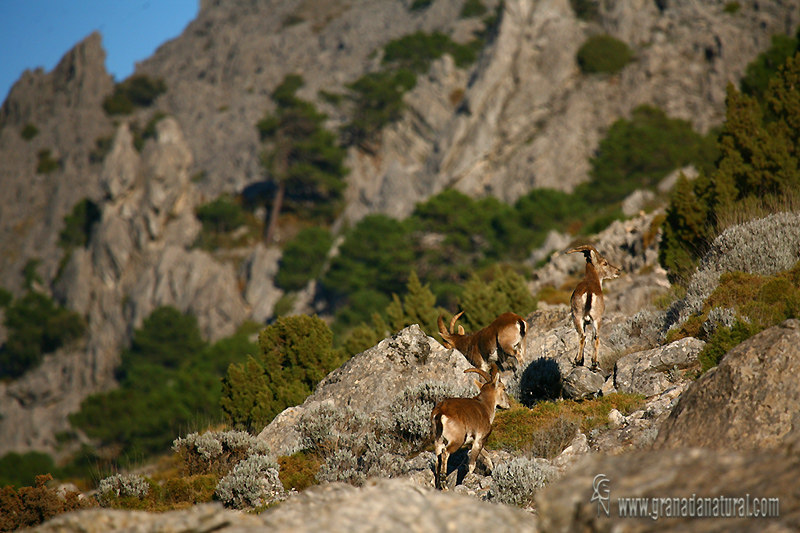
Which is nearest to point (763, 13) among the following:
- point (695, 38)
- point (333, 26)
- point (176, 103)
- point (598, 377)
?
point (695, 38)

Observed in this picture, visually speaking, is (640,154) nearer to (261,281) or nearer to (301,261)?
(301,261)

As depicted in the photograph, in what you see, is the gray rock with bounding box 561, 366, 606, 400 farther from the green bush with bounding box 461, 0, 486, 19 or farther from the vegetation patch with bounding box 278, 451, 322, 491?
the green bush with bounding box 461, 0, 486, 19

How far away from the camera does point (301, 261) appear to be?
229ft

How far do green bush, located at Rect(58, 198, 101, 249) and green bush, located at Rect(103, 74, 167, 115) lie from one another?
110 feet

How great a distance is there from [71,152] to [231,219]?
37.1m

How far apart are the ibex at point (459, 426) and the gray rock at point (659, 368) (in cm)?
329

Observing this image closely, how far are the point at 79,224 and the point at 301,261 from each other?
32.6 metres

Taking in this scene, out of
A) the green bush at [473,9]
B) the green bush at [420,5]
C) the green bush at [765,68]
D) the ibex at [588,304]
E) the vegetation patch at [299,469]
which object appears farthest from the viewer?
the green bush at [420,5]

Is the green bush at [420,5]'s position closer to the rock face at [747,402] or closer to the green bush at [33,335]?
the green bush at [33,335]

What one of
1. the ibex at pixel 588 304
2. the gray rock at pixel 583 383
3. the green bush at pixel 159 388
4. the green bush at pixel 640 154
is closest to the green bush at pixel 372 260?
the green bush at pixel 159 388

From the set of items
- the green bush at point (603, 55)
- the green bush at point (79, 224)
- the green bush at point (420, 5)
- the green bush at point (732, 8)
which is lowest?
the green bush at point (732, 8)

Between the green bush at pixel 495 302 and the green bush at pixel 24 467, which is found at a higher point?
the green bush at pixel 24 467

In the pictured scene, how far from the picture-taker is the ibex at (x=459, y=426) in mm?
8727

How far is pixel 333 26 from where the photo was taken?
122m
